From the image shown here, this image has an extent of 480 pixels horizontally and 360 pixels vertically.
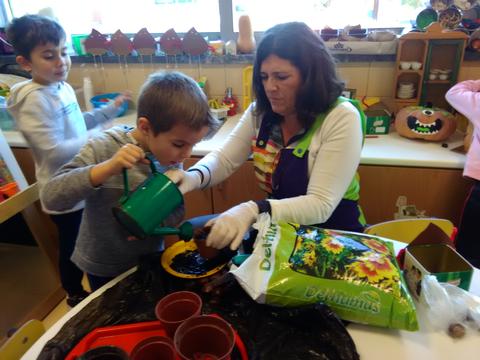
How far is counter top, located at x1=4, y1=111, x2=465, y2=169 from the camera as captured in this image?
1.54 metres

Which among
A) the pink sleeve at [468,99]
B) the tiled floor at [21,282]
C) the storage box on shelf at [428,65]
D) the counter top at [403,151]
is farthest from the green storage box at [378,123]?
the tiled floor at [21,282]

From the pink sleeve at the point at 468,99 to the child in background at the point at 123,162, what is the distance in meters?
1.13

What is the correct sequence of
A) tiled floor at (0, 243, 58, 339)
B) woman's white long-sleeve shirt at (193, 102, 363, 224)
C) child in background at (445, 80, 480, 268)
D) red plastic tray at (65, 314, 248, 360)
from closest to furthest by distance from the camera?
red plastic tray at (65, 314, 248, 360)
woman's white long-sleeve shirt at (193, 102, 363, 224)
child in background at (445, 80, 480, 268)
tiled floor at (0, 243, 58, 339)

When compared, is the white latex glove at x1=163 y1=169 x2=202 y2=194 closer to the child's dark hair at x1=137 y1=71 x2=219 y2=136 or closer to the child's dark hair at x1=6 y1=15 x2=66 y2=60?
the child's dark hair at x1=137 y1=71 x2=219 y2=136

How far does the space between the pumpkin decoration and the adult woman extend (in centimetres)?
69

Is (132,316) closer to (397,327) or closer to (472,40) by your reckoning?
(397,327)

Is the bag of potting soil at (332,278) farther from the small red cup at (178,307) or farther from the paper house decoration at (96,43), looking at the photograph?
the paper house decoration at (96,43)

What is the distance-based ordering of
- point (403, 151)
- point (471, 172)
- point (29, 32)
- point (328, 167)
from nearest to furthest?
point (328, 167) < point (29, 32) < point (471, 172) < point (403, 151)

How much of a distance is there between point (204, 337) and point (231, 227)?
0.98 ft

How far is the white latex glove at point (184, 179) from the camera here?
41.1 inches

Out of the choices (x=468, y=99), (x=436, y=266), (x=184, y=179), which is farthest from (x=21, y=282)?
(x=468, y=99)

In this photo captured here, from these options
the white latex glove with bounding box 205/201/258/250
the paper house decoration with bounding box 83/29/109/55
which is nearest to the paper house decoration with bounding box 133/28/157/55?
the paper house decoration with bounding box 83/29/109/55

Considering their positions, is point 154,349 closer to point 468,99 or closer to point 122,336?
point 122,336

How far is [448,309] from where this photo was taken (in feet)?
2.46
